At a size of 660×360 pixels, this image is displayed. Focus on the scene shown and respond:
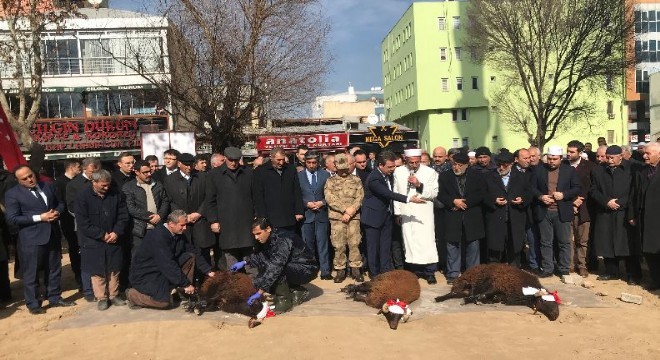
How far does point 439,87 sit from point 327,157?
3940cm

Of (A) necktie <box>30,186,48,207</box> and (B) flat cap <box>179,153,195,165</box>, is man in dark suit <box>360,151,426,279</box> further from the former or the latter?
(A) necktie <box>30,186,48,207</box>

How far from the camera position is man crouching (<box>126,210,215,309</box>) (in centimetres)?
598

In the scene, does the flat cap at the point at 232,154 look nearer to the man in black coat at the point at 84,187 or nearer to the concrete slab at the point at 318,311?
the man in black coat at the point at 84,187

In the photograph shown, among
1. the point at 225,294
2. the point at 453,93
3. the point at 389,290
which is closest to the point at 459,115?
the point at 453,93

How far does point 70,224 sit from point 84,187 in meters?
1.03

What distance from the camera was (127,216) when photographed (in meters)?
6.59

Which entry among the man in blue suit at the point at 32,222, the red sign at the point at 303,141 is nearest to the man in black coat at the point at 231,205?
the man in blue suit at the point at 32,222

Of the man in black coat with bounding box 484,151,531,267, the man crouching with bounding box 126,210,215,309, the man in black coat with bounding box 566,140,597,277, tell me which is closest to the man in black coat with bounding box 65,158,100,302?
the man crouching with bounding box 126,210,215,309

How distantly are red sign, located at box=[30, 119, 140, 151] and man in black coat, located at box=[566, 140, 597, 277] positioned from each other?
19.2m

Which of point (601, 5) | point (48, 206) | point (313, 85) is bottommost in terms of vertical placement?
point (48, 206)

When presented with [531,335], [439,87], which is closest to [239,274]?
[531,335]

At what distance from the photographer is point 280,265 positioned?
592 cm

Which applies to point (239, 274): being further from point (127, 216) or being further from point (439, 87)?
point (439, 87)

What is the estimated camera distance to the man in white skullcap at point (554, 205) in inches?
283
